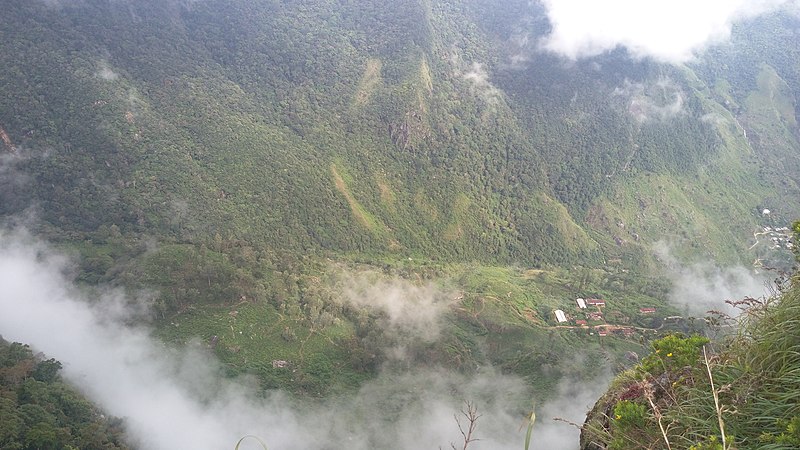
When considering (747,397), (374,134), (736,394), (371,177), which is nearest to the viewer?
(747,397)

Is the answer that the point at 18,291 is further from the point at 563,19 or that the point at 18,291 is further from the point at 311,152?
the point at 563,19

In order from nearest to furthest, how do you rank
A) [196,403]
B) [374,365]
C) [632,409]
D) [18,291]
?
[632,409]
[196,403]
[374,365]
[18,291]

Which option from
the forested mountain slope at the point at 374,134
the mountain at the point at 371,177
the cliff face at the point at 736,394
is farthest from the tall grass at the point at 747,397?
the forested mountain slope at the point at 374,134

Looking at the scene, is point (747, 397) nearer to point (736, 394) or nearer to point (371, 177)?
point (736, 394)

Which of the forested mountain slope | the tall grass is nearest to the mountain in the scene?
the forested mountain slope

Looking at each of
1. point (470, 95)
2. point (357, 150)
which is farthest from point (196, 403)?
point (470, 95)

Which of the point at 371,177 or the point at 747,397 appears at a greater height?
the point at 371,177

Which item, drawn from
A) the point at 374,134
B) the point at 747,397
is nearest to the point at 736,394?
the point at 747,397

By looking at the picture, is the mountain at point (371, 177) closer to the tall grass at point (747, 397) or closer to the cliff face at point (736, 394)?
the cliff face at point (736, 394)
